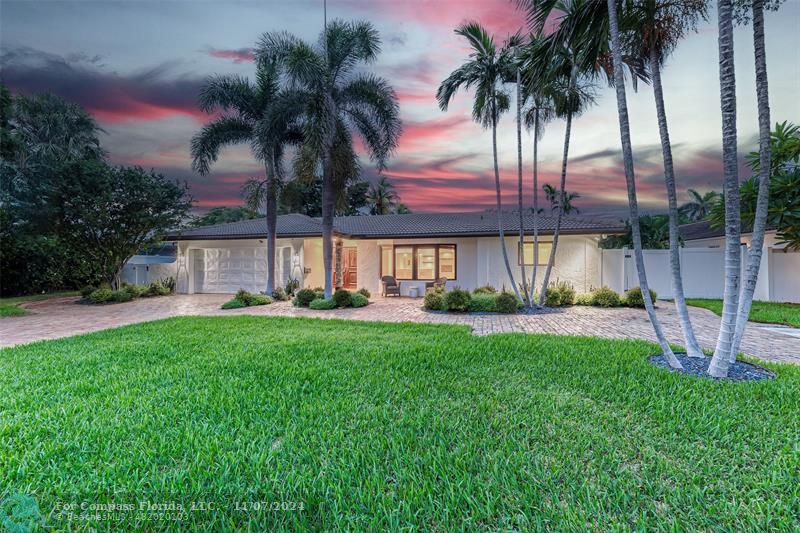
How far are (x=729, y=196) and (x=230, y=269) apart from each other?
17.2 meters

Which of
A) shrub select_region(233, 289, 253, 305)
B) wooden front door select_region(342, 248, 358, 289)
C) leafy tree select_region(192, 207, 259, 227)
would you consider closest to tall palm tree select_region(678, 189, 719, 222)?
wooden front door select_region(342, 248, 358, 289)

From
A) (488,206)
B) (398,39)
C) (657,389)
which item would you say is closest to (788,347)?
(657,389)

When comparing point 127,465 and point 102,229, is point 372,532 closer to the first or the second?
point 127,465

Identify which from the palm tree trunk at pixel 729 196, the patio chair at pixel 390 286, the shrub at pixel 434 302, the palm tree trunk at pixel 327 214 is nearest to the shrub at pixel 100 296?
the palm tree trunk at pixel 327 214

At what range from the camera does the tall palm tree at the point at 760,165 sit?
435cm

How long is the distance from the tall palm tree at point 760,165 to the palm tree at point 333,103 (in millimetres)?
9035

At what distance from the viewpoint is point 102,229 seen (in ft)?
47.5

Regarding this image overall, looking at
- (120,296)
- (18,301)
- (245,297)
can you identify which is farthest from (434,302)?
(18,301)

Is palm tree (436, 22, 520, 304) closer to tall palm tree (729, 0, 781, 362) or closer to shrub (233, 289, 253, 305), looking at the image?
tall palm tree (729, 0, 781, 362)

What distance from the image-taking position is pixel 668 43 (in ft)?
18.4

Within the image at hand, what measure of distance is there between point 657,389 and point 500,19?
33.3 ft

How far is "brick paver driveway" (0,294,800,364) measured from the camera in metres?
7.12

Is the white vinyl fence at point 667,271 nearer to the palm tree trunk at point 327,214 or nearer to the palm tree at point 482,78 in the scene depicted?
the palm tree at point 482,78

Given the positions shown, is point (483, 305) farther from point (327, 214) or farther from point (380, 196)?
point (380, 196)
